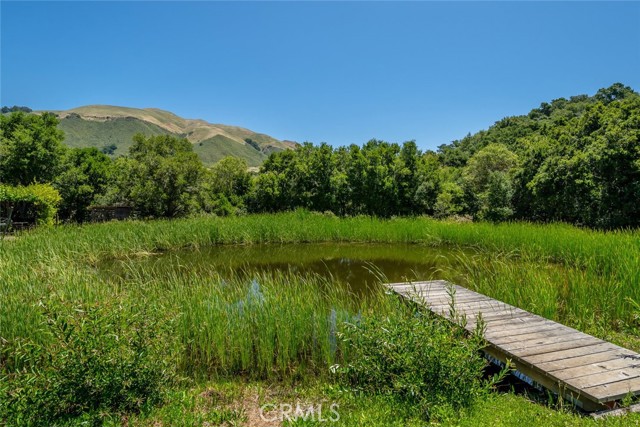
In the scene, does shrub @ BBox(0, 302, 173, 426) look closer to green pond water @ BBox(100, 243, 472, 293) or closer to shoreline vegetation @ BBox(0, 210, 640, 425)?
shoreline vegetation @ BBox(0, 210, 640, 425)

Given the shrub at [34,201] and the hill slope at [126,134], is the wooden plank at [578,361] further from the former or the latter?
the hill slope at [126,134]

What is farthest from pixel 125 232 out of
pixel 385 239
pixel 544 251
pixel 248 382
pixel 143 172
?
pixel 544 251

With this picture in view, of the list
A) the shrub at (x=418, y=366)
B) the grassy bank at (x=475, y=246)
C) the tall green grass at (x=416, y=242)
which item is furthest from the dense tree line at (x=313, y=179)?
the shrub at (x=418, y=366)

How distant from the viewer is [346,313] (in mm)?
4703

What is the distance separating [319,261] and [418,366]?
8.35 meters

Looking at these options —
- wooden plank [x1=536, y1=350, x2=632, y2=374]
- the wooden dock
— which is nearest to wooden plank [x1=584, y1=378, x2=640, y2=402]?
the wooden dock

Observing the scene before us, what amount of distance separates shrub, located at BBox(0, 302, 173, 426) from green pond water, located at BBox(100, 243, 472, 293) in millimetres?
5273

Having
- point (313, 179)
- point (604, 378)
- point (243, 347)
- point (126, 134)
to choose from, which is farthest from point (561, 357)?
point (126, 134)

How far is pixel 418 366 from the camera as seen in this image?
3.08 meters

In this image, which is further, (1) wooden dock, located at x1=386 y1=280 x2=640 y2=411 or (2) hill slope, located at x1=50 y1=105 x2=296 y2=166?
(2) hill slope, located at x1=50 y1=105 x2=296 y2=166

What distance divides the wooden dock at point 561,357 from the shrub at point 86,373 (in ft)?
8.22

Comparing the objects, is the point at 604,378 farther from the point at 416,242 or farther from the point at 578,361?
the point at 416,242

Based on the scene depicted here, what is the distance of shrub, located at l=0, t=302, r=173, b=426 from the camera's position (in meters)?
2.65

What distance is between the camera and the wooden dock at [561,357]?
3.01 metres
